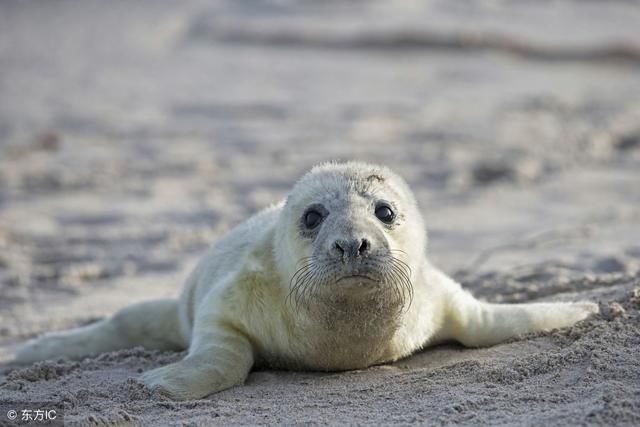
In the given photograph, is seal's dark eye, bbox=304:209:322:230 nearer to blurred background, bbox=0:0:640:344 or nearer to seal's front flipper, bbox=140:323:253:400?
seal's front flipper, bbox=140:323:253:400

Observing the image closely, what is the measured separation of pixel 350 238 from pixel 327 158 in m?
5.73

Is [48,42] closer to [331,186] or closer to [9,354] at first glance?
[9,354]

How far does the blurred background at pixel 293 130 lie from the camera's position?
6.82 m

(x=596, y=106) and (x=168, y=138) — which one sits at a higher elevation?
(x=596, y=106)

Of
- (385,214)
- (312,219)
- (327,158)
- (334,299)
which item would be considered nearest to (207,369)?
(334,299)

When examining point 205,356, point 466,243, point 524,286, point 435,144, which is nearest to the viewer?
point 205,356

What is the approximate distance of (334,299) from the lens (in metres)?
4.00

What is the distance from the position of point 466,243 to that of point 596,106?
5188mm

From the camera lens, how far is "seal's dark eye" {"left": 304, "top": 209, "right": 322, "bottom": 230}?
13.9 feet

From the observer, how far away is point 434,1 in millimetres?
16297

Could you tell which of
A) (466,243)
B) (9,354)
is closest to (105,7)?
(466,243)

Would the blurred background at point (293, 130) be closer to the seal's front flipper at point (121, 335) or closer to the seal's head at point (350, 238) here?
the seal's front flipper at point (121, 335)

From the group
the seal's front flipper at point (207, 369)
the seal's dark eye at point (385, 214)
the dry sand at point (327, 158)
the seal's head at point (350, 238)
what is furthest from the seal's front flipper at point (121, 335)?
the seal's dark eye at point (385, 214)

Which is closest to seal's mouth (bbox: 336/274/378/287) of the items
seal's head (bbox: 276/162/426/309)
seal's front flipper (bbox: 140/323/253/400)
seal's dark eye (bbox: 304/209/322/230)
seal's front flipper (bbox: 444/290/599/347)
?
seal's head (bbox: 276/162/426/309)
